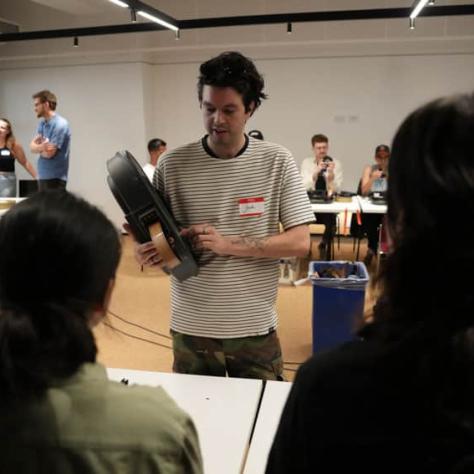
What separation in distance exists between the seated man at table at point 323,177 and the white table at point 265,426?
12.7ft

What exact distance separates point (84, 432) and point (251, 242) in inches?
37.1

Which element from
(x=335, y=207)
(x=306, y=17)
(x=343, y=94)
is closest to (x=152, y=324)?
(x=335, y=207)

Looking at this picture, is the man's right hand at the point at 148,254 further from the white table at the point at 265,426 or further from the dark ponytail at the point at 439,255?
the dark ponytail at the point at 439,255

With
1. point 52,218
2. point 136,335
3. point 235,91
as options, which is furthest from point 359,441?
point 136,335

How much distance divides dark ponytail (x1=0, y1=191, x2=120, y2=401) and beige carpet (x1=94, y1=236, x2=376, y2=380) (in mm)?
2053

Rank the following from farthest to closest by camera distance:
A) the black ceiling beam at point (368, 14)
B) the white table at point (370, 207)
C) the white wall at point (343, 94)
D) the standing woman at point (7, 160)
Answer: the white wall at point (343, 94), the black ceiling beam at point (368, 14), the standing woman at point (7, 160), the white table at point (370, 207)

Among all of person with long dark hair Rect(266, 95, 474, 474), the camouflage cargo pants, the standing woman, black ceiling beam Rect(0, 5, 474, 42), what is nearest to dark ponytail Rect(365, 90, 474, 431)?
person with long dark hair Rect(266, 95, 474, 474)

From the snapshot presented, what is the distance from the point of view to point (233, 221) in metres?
1.56

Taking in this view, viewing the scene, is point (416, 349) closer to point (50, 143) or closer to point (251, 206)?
point (251, 206)

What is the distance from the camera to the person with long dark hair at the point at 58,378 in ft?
2.15

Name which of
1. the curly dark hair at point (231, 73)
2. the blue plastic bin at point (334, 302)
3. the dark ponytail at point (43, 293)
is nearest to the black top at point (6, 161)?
the blue plastic bin at point (334, 302)

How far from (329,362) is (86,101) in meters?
7.36

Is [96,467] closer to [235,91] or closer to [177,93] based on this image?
[235,91]

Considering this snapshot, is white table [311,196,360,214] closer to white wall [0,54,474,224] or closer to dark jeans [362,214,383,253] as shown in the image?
dark jeans [362,214,383,253]
